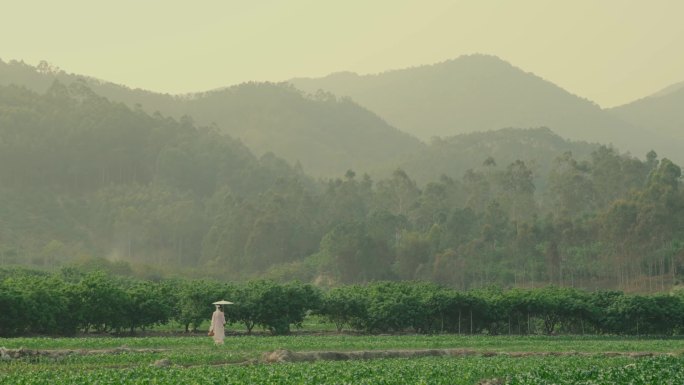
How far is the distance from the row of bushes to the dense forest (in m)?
46.0

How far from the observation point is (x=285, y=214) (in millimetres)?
132125

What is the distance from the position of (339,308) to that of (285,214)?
83.7 m

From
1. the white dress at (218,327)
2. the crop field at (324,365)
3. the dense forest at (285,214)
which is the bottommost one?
the crop field at (324,365)

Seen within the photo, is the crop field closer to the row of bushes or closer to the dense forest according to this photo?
the row of bushes

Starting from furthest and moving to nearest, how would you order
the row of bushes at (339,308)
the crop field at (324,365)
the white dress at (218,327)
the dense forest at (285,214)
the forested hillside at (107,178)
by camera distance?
the forested hillside at (107,178), the dense forest at (285,214), the row of bushes at (339,308), the white dress at (218,327), the crop field at (324,365)

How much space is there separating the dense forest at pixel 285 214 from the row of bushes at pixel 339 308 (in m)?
46.0

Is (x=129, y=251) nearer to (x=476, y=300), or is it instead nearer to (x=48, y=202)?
(x=48, y=202)

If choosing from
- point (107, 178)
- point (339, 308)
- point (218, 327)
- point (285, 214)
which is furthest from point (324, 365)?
point (107, 178)

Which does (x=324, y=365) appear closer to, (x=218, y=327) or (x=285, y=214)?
(x=218, y=327)

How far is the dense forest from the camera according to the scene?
104 m

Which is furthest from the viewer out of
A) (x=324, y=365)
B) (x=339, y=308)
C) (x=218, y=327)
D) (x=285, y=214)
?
(x=285, y=214)

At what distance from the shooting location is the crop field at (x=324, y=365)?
21219 millimetres

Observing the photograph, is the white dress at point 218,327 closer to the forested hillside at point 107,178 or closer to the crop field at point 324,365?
the crop field at point 324,365

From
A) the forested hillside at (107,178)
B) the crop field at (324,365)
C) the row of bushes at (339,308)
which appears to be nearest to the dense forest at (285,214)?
the forested hillside at (107,178)
